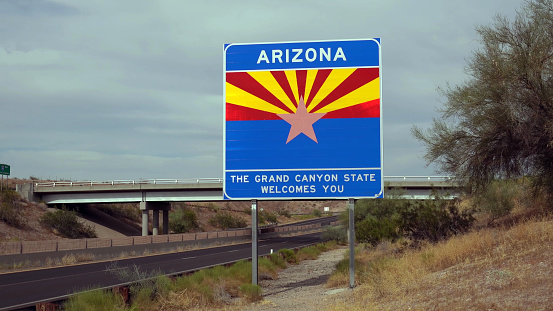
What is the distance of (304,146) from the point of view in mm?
16125

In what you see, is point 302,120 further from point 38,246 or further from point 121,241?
point 121,241

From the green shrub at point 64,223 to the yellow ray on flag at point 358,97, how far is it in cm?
4910

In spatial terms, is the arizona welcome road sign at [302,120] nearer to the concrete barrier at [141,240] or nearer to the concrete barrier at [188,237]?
the concrete barrier at [141,240]

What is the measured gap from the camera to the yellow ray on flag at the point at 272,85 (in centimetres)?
1638

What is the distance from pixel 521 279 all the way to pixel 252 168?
27.6ft

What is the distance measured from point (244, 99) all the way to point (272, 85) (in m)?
0.90

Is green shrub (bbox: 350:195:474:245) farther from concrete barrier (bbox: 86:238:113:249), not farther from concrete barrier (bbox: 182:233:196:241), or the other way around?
concrete barrier (bbox: 182:233:196:241)

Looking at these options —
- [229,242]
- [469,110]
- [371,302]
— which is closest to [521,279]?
[371,302]

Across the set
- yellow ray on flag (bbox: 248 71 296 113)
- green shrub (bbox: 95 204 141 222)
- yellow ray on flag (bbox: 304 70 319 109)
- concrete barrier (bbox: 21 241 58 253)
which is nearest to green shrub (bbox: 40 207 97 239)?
green shrub (bbox: 95 204 141 222)

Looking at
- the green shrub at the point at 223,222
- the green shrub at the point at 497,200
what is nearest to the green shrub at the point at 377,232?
the green shrub at the point at 497,200

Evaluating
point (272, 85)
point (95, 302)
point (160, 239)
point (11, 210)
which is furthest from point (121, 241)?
point (95, 302)

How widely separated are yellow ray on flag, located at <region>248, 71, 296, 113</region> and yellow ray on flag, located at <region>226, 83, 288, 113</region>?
0.38 m

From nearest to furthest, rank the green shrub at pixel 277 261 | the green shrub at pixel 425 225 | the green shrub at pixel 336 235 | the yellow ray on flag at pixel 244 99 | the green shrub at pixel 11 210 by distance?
the yellow ray on flag at pixel 244 99, the green shrub at pixel 425 225, the green shrub at pixel 277 261, the green shrub at pixel 336 235, the green shrub at pixel 11 210

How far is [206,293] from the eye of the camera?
1589 centimetres
